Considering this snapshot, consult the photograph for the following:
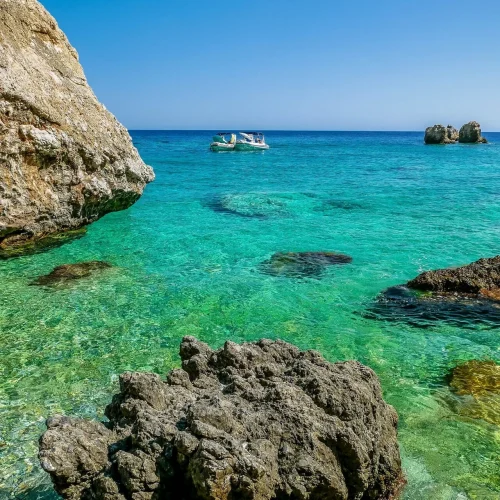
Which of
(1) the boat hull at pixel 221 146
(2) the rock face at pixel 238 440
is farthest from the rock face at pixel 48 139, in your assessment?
(1) the boat hull at pixel 221 146

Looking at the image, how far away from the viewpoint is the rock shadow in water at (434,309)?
8923 millimetres

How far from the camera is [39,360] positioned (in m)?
7.24

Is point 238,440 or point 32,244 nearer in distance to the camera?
point 238,440

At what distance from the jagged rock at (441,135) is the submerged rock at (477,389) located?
87.1 m

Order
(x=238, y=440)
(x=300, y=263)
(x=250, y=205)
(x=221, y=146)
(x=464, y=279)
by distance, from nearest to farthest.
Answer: (x=238, y=440) < (x=464, y=279) < (x=300, y=263) < (x=250, y=205) < (x=221, y=146)

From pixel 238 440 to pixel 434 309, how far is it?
264 inches

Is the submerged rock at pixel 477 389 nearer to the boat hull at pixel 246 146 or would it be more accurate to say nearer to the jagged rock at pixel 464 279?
the jagged rock at pixel 464 279

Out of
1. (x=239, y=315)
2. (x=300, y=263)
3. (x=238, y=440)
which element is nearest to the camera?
(x=238, y=440)

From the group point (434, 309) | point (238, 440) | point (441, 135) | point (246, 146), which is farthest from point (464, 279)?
point (441, 135)

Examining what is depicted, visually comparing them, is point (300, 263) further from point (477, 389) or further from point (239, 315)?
point (477, 389)

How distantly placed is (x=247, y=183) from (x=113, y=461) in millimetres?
26798

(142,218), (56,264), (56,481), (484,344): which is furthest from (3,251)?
(484,344)

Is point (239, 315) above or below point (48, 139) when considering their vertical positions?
below

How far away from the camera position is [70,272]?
1113 centimetres
